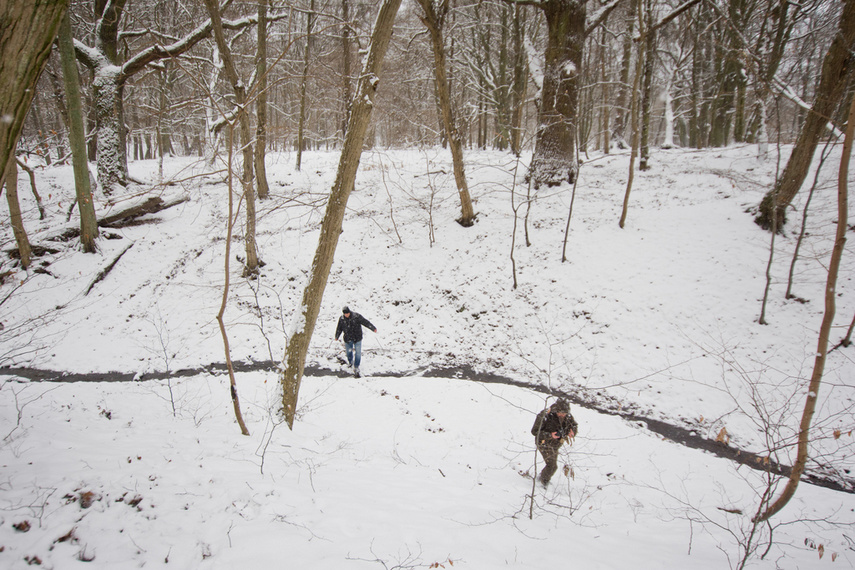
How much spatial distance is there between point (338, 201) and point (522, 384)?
19.4 feet

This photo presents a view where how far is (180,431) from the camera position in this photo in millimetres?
5172

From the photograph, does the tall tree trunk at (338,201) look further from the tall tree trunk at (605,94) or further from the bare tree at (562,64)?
the tall tree trunk at (605,94)

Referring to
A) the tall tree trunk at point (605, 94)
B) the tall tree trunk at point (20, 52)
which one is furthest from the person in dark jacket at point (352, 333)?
the tall tree trunk at point (605, 94)

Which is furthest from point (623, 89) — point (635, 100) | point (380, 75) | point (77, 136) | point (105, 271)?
point (105, 271)

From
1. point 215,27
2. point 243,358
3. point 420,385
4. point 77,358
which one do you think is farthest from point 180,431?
point 215,27

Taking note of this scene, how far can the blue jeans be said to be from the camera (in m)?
8.17

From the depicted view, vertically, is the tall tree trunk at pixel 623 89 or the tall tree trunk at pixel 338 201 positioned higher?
the tall tree trunk at pixel 623 89

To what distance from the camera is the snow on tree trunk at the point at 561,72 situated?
38.2ft

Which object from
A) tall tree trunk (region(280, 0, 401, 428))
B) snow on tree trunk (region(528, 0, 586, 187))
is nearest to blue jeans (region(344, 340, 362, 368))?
tall tree trunk (region(280, 0, 401, 428))

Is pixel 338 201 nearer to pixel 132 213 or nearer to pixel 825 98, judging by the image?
pixel 825 98

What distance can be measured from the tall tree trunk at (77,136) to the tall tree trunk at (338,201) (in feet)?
32.0

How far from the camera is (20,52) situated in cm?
142

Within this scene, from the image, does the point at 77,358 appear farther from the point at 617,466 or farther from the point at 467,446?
the point at 617,466

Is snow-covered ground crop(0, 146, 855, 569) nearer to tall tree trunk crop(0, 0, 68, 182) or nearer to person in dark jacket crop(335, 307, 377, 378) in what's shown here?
person in dark jacket crop(335, 307, 377, 378)
